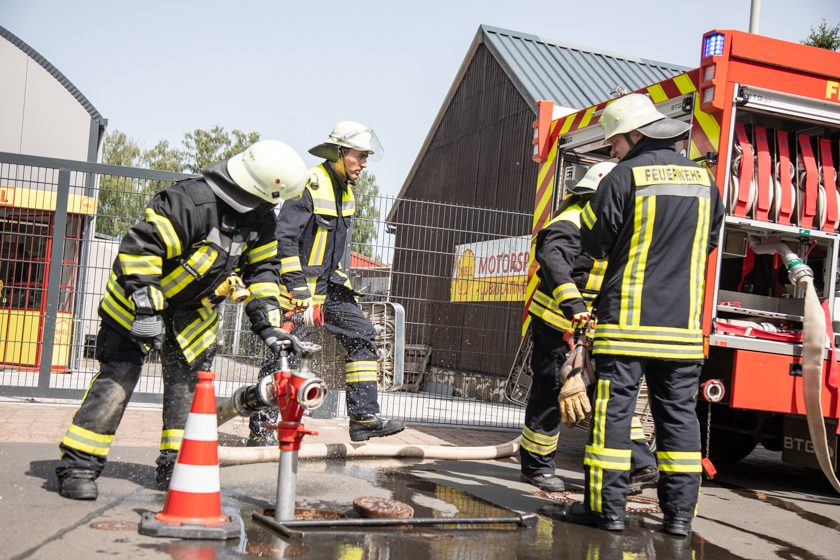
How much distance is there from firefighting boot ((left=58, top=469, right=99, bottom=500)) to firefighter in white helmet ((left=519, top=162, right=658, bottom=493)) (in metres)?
2.66

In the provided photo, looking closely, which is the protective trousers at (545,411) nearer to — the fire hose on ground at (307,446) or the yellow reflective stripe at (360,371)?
the fire hose on ground at (307,446)

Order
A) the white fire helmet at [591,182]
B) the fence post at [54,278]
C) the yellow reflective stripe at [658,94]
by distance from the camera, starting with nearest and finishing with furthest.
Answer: the white fire helmet at [591,182] → the yellow reflective stripe at [658,94] → the fence post at [54,278]

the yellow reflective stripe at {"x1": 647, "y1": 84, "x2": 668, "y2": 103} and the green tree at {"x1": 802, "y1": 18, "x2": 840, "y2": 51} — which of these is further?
the green tree at {"x1": 802, "y1": 18, "x2": 840, "y2": 51}

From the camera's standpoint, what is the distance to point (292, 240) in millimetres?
5820

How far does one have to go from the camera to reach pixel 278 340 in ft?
14.5

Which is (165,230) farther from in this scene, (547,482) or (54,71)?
(54,71)

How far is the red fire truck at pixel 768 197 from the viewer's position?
581 centimetres

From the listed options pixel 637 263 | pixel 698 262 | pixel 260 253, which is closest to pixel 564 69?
pixel 698 262

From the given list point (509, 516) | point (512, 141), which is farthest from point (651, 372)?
point (512, 141)

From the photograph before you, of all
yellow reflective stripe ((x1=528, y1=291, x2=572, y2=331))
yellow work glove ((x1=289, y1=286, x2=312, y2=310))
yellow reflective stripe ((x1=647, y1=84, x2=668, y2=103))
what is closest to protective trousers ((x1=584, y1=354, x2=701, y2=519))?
yellow reflective stripe ((x1=528, y1=291, x2=572, y2=331))

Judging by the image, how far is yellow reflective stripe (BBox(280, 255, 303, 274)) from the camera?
5758 mm

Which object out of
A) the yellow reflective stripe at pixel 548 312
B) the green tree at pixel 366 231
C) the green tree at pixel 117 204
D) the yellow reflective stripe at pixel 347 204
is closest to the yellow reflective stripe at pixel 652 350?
the yellow reflective stripe at pixel 548 312

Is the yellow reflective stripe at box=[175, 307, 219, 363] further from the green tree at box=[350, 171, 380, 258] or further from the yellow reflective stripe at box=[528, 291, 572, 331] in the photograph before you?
the green tree at box=[350, 171, 380, 258]

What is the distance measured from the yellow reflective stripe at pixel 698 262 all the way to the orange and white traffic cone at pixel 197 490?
7.83 feet
